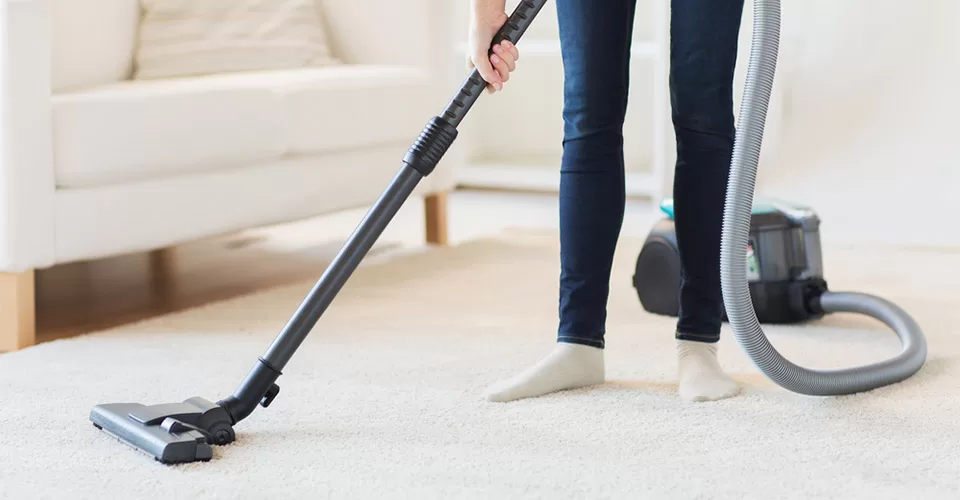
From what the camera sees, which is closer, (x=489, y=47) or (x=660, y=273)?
(x=489, y=47)

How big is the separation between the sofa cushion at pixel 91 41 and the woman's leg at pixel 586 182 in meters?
1.17

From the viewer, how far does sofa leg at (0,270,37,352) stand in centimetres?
178

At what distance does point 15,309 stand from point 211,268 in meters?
0.79

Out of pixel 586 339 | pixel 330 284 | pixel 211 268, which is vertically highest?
pixel 330 284

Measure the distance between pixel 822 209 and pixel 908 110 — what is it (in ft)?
1.10

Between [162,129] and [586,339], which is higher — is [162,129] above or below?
above

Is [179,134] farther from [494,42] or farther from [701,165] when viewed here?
[701,165]

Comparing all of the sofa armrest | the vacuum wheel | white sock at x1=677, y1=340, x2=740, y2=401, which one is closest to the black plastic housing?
the vacuum wheel

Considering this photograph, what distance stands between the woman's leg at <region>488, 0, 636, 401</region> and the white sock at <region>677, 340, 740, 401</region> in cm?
12

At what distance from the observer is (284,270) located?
2545 mm

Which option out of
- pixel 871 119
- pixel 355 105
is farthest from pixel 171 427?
pixel 871 119

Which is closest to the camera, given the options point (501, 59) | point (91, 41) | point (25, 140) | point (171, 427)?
point (171, 427)

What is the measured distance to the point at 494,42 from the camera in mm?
1370

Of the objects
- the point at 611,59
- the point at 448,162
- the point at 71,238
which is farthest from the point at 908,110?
the point at 71,238
